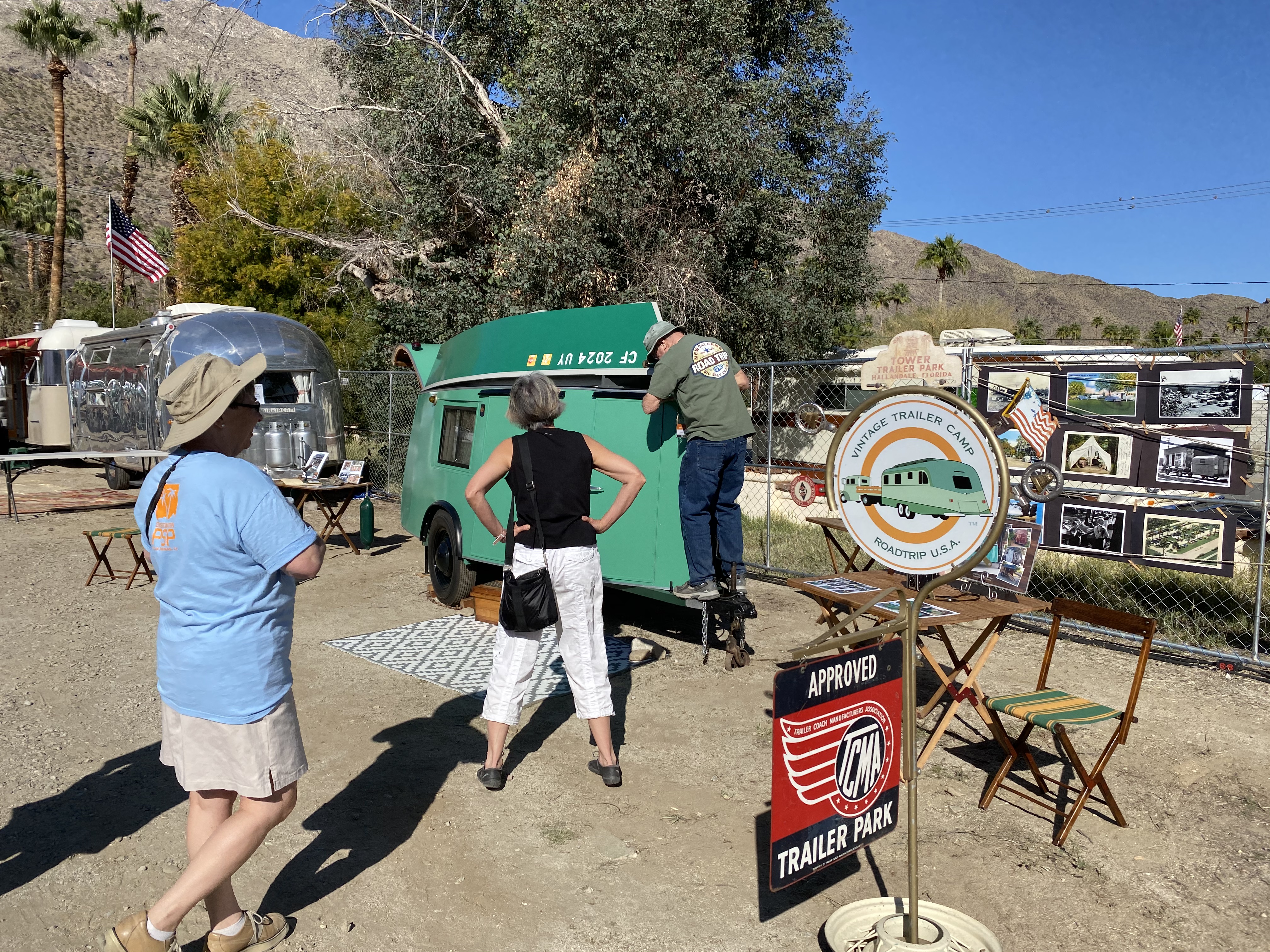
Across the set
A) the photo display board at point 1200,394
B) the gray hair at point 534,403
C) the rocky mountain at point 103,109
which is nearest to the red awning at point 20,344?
the rocky mountain at point 103,109

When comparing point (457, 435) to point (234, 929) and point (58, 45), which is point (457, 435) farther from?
point (58, 45)

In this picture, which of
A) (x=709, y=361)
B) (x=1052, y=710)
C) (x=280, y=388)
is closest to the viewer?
(x=1052, y=710)

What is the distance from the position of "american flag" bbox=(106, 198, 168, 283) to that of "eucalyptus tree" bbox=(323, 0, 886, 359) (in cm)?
549

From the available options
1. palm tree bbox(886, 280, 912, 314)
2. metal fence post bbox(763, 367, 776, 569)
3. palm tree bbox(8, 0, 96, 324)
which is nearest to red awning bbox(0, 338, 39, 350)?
→ palm tree bbox(8, 0, 96, 324)

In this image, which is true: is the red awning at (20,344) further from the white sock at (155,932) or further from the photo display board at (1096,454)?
the white sock at (155,932)

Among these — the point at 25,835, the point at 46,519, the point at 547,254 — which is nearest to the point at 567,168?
the point at 547,254

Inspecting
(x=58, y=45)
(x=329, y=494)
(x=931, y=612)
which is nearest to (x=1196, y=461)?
(x=931, y=612)

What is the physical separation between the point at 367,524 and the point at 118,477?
27.3ft

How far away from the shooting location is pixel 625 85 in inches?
512

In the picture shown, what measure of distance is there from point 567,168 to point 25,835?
37.4ft

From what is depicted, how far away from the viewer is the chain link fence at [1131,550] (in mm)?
6359

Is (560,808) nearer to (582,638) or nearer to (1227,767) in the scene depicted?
(582,638)

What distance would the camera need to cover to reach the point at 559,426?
23.6 ft

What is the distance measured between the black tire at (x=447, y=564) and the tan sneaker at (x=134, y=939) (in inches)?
196
